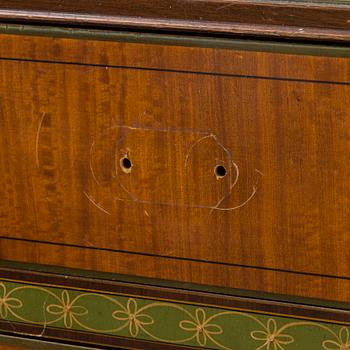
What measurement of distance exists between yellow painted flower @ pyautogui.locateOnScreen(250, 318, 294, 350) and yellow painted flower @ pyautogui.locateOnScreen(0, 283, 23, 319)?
1.26 ft

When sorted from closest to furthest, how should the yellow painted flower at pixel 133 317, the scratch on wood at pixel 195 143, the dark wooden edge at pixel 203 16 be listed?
the dark wooden edge at pixel 203 16 → the scratch on wood at pixel 195 143 → the yellow painted flower at pixel 133 317

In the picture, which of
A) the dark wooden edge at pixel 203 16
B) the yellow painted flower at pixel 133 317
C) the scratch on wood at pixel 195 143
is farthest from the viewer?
the yellow painted flower at pixel 133 317

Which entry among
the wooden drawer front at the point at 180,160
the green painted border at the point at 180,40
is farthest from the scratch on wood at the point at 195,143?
the green painted border at the point at 180,40

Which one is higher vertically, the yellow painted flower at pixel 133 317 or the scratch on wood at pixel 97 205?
the scratch on wood at pixel 97 205

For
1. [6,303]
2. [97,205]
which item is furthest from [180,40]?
[6,303]

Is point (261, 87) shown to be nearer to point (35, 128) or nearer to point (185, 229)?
point (185, 229)

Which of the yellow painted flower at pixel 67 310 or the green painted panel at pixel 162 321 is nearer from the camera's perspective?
the green painted panel at pixel 162 321

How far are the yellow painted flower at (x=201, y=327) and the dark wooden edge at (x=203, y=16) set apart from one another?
16.8 inches

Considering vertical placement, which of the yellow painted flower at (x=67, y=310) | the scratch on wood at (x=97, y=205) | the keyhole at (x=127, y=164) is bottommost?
the yellow painted flower at (x=67, y=310)

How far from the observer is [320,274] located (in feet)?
5.13

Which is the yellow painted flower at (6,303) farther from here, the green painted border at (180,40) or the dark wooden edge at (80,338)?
the green painted border at (180,40)

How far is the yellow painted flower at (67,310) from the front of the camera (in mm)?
1716

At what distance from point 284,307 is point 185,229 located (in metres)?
0.18

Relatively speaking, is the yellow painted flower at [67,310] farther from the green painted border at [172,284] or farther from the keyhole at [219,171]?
the keyhole at [219,171]
